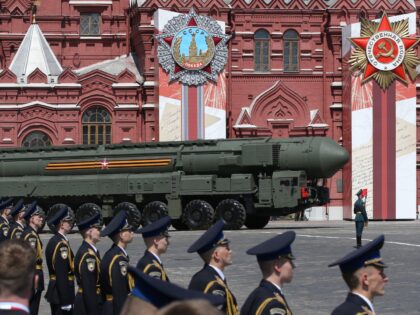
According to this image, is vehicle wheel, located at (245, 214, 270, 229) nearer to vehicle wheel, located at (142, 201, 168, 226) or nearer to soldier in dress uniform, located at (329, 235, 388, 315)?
vehicle wheel, located at (142, 201, 168, 226)

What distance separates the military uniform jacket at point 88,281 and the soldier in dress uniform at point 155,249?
182 centimetres

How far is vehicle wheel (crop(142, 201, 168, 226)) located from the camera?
42.6 metres

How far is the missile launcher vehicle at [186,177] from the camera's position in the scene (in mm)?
41656

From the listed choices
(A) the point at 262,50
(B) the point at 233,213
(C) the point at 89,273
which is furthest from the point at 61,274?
(A) the point at 262,50

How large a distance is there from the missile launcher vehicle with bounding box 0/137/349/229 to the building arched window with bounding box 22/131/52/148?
10.7 metres

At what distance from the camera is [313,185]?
4269 cm

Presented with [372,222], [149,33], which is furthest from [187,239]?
[149,33]

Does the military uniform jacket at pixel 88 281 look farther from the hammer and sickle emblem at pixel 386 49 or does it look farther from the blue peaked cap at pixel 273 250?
the hammer and sickle emblem at pixel 386 49

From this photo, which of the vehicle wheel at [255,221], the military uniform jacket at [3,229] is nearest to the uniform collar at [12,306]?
the military uniform jacket at [3,229]

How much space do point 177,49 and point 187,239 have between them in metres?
21.0

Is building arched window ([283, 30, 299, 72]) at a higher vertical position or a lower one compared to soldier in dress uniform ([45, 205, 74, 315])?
higher

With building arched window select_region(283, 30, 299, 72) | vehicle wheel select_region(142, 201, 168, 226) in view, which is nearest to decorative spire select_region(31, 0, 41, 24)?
building arched window select_region(283, 30, 299, 72)

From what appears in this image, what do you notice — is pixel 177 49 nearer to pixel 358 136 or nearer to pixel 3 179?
pixel 358 136

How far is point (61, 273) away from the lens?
1394 cm
